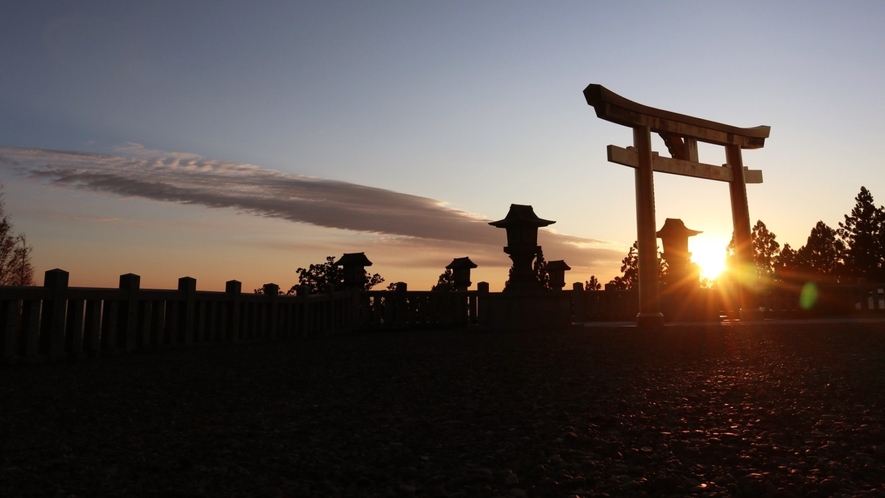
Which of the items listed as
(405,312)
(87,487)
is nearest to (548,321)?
(405,312)

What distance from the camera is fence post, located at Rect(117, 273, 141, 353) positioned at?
9922 millimetres

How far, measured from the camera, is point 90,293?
930 cm

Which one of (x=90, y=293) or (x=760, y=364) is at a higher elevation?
(x=90, y=293)

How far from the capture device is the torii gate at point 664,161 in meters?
15.3

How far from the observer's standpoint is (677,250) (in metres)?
21.1

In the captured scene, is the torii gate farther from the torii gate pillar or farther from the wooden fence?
the wooden fence

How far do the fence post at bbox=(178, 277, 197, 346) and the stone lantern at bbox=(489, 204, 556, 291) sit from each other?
6973mm

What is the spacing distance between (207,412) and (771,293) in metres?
20.4

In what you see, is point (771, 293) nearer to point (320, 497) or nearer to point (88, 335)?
point (88, 335)

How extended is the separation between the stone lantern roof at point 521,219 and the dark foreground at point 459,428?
283 inches

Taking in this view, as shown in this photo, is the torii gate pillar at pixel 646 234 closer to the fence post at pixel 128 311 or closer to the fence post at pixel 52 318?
the fence post at pixel 128 311

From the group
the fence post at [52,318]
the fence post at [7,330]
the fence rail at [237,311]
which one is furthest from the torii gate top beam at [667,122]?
the fence post at [7,330]

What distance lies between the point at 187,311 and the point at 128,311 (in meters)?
1.24

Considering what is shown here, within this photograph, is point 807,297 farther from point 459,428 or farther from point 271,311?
point 459,428
